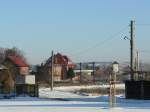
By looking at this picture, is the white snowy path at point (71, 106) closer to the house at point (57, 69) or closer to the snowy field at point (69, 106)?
the snowy field at point (69, 106)

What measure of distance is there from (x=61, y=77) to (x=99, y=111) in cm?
11868

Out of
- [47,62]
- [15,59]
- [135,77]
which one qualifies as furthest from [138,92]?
[15,59]

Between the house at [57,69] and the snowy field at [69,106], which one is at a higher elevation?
the house at [57,69]

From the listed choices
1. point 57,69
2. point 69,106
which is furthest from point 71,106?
point 57,69

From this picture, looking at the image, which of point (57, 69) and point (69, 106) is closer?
point (69, 106)

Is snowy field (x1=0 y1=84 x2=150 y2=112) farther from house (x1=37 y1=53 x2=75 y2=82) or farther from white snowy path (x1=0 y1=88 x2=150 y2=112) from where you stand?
house (x1=37 y1=53 x2=75 y2=82)

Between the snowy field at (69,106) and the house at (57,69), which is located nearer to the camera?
the snowy field at (69,106)

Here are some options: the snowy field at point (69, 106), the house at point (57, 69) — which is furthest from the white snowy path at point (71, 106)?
the house at point (57, 69)

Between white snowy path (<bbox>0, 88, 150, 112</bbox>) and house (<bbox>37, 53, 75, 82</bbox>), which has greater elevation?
house (<bbox>37, 53, 75, 82</bbox>)

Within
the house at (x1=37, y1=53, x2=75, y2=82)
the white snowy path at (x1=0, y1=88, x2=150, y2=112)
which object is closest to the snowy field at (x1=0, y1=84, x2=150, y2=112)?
the white snowy path at (x1=0, y1=88, x2=150, y2=112)

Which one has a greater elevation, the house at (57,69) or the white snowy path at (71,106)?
the house at (57,69)

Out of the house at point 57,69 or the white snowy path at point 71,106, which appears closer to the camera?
the white snowy path at point 71,106

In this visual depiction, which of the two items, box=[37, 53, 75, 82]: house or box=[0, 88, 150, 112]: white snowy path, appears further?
box=[37, 53, 75, 82]: house

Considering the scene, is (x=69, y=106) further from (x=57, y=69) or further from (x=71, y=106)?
(x=57, y=69)
